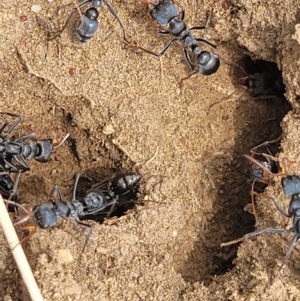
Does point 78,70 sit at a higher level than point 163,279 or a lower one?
higher

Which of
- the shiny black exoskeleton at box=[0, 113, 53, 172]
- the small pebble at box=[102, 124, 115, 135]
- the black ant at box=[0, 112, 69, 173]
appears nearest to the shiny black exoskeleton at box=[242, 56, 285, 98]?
the small pebble at box=[102, 124, 115, 135]

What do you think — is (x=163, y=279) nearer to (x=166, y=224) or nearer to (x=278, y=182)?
(x=166, y=224)

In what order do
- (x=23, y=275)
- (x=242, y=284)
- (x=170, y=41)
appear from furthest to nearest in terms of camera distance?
(x=170, y=41) < (x=242, y=284) < (x=23, y=275)

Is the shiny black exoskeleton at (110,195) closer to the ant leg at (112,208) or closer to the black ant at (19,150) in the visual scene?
the ant leg at (112,208)

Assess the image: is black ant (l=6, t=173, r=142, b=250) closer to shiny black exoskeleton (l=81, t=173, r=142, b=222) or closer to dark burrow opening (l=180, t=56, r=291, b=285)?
shiny black exoskeleton (l=81, t=173, r=142, b=222)

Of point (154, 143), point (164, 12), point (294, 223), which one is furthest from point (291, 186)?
point (164, 12)

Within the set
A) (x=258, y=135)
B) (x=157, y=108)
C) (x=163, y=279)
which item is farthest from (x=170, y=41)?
(x=163, y=279)

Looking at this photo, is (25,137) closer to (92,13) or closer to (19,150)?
(19,150)
